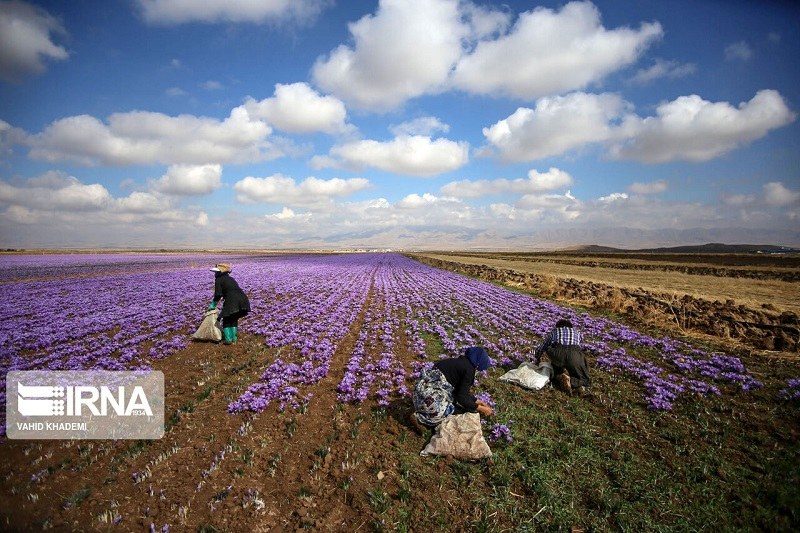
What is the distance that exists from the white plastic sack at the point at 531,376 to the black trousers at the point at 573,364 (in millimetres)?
470

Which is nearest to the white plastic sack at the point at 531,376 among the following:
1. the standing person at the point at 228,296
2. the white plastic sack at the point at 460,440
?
the white plastic sack at the point at 460,440

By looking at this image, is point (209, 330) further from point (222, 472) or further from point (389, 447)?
point (389, 447)

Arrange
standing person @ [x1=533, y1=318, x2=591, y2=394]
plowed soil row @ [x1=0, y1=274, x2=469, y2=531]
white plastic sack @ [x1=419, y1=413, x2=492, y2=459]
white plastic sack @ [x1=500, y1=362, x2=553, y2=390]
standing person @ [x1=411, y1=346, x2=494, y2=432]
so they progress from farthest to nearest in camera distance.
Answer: white plastic sack @ [x1=500, y1=362, x2=553, y2=390] < standing person @ [x1=533, y1=318, x2=591, y2=394] < standing person @ [x1=411, y1=346, x2=494, y2=432] < white plastic sack @ [x1=419, y1=413, x2=492, y2=459] < plowed soil row @ [x1=0, y1=274, x2=469, y2=531]

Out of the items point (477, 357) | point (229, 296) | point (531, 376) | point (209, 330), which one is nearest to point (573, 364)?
point (531, 376)

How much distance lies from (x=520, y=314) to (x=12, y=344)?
21078 millimetres

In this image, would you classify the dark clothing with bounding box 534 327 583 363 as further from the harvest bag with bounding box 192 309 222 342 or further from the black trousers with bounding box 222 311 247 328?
the harvest bag with bounding box 192 309 222 342

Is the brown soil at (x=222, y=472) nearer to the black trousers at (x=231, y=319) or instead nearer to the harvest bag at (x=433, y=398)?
the harvest bag at (x=433, y=398)

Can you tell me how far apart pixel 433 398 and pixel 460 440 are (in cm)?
93

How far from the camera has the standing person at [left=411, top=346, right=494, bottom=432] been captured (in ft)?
22.5

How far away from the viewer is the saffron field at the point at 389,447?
4969 mm

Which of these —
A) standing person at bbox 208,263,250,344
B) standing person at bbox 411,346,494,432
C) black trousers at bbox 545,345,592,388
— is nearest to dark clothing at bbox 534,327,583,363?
black trousers at bbox 545,345,592,388

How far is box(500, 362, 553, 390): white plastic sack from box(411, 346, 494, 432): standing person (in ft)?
8.07

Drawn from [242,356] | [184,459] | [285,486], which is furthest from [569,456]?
[242,356]

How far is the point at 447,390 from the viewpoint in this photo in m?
7.02
